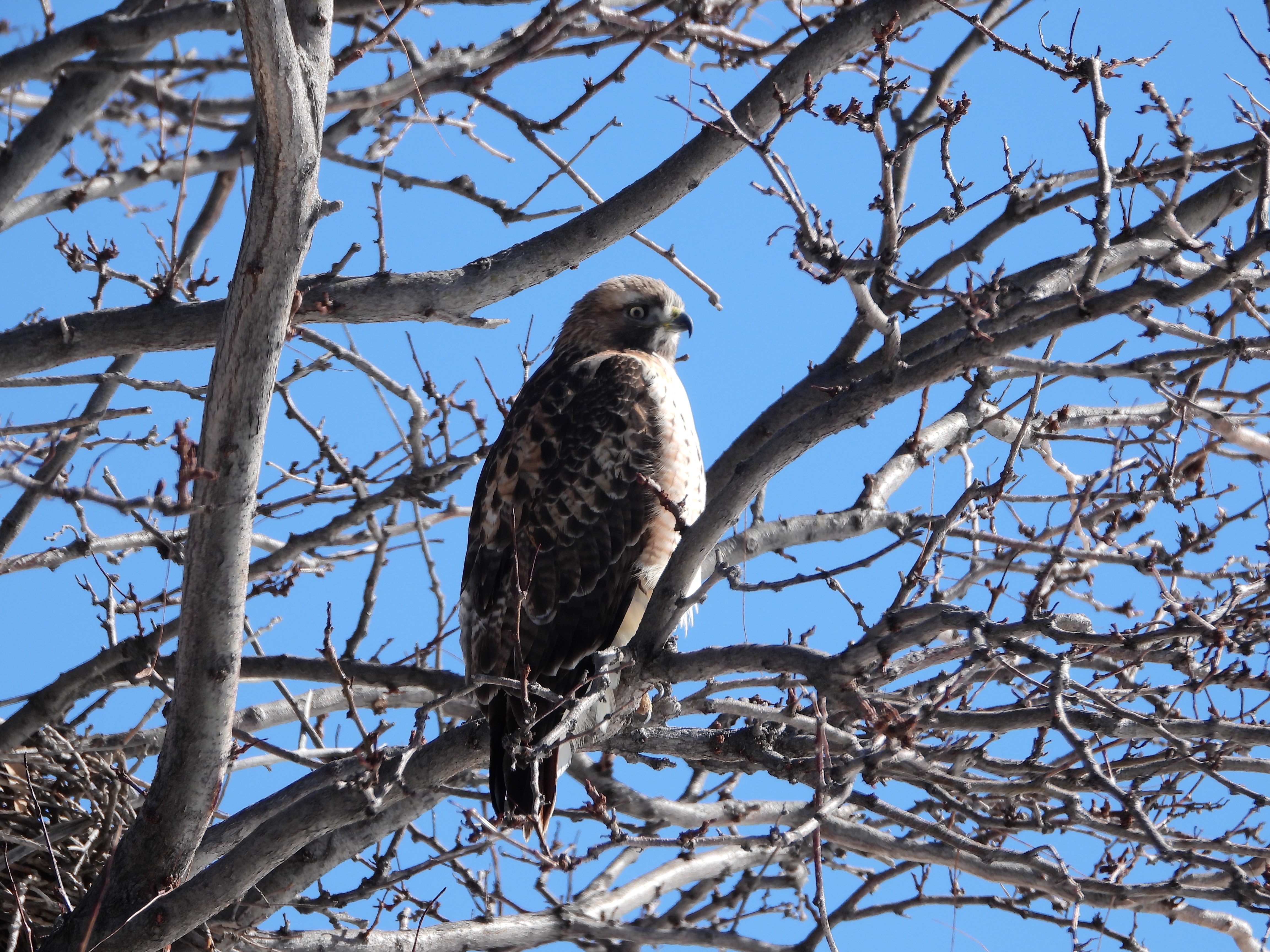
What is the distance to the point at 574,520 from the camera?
188 inches

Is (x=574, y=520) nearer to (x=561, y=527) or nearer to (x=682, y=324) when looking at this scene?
(x=561, y=527)

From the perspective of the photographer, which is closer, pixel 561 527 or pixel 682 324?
pixel 561 527

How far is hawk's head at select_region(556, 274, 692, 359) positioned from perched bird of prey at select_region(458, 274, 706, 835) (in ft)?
1.98

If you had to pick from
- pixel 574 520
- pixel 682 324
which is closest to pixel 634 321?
pixel 682 324

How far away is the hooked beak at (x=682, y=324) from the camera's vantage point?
231 inches

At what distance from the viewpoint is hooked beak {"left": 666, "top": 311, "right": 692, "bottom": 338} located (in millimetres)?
5879

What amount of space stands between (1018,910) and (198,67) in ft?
19.1

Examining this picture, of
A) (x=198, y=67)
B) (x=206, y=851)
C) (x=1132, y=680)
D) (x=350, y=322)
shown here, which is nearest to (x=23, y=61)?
(x=198, y=67)

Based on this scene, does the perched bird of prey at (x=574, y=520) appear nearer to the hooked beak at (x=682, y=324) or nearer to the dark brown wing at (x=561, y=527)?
the dark brown wing at (x=561, y=527)

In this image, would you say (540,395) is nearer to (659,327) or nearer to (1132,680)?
(659,327)

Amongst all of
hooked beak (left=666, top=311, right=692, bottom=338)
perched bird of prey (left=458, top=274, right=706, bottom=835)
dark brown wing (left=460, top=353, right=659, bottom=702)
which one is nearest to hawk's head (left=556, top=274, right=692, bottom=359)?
hooked beak (left=666, top=311, right=692, bottom=338)

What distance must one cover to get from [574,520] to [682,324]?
5.00 feet

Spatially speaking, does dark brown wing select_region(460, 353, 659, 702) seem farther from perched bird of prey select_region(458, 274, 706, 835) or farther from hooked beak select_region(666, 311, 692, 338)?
hooked beak select_region(666, 311, 692, 338)

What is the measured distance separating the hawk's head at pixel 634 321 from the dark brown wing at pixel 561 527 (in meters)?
0.77
